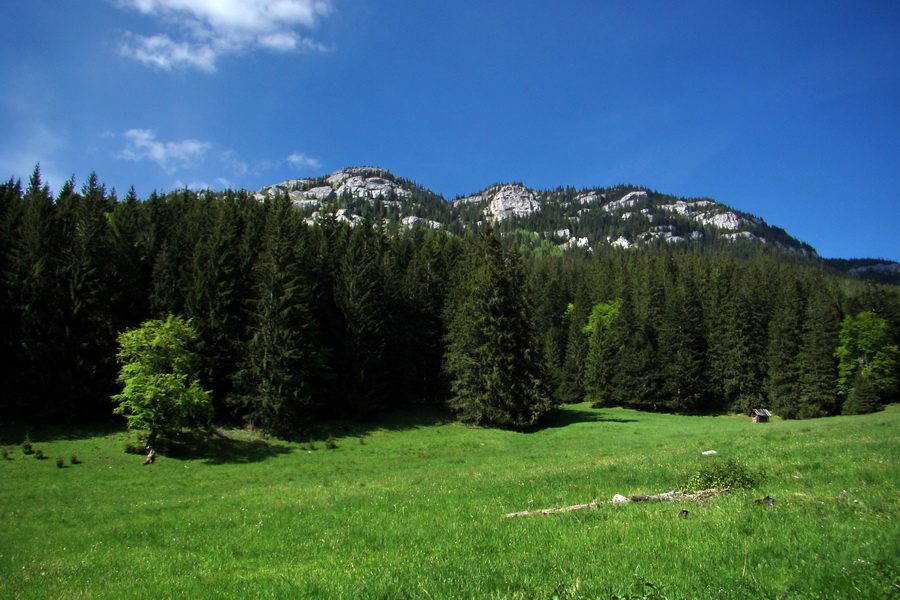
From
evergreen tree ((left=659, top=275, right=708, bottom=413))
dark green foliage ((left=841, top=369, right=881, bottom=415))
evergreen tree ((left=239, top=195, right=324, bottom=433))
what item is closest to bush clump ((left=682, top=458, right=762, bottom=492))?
evergreen tree ((left=239, top=195, right=324, bottom=433))

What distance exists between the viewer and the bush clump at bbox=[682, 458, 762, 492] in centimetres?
1178

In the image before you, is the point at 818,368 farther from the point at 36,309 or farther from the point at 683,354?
the point at 36,309

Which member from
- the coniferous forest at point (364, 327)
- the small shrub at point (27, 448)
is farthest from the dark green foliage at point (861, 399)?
the small shrub at point (27, 448)

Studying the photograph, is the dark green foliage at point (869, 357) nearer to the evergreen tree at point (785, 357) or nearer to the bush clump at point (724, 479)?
the evergreen tree at point (785, 357)

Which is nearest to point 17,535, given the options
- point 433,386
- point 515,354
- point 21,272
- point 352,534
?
point 352,534

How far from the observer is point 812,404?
5978 cm

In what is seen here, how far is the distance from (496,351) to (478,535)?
3608cm

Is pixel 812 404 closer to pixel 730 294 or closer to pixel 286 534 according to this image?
pixel 730 294

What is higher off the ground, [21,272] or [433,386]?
[21,272]

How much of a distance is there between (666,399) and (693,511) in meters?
61.4

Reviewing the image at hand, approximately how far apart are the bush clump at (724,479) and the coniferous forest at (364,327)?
107 ft

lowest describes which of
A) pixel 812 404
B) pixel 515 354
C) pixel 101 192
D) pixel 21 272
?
pixel 812 404

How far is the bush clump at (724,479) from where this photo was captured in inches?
464

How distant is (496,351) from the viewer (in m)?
45.8
